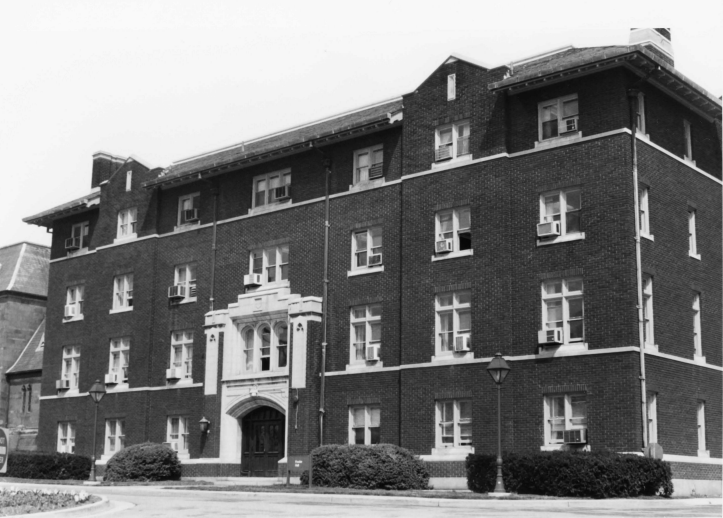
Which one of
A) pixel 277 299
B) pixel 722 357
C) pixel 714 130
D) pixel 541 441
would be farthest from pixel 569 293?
pixel 277 299

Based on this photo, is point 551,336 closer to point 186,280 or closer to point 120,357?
point 186,280

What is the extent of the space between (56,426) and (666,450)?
1186 inches

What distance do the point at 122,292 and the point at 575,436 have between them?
24773 mm

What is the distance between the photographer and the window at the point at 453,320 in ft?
116

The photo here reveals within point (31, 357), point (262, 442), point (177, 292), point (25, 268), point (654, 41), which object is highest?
point (654, 41)

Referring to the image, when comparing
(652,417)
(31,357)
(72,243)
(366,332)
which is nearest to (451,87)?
(366,332)

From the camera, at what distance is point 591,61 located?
32.6m

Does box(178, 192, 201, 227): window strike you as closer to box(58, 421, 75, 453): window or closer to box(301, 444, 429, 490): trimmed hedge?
box(58, 421, 75, 453): window

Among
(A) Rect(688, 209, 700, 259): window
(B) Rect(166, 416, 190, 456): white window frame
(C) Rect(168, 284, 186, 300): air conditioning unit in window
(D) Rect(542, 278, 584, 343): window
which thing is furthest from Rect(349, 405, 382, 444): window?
(A) Rect(688, 209, 700, 259): window

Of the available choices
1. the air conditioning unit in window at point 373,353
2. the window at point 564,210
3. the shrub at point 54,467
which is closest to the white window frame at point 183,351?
the shrub at point 54,467

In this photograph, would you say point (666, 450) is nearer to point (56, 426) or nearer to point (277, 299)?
point (277, 299)

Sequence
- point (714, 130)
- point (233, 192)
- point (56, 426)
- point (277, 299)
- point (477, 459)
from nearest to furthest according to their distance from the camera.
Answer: point (477, 459) < point (714, 130) < point (277, 299) < point (233, 192) < point (56, 426)

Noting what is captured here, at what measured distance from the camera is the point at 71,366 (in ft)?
166

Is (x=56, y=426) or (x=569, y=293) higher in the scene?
(x=569, y=293)
